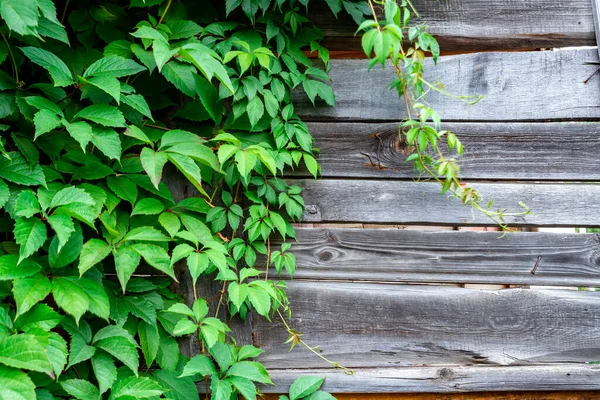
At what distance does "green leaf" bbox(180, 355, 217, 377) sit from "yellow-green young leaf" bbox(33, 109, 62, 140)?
746 mm

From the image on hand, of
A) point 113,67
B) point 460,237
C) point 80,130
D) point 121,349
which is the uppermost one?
point 113,67

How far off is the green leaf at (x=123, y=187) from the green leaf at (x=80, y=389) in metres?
0.50

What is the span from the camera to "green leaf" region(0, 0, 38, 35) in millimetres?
1167

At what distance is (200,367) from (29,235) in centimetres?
59

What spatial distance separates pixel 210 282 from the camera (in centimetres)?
169

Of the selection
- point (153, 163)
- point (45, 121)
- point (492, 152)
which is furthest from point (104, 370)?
point (492, 152)

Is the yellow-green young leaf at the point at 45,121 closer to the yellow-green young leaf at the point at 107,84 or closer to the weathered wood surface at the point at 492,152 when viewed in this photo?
the yellow-green young leaf at the point at 107,84

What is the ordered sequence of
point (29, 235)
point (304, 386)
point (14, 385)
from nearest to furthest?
point (14, 385), point (29, 235), point (304, 386)

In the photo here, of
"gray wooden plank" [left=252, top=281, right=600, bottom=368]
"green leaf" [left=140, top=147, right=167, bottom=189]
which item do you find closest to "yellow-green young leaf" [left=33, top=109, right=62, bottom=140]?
"green leaf" [left=140, top=147, right=167, bottom=189]

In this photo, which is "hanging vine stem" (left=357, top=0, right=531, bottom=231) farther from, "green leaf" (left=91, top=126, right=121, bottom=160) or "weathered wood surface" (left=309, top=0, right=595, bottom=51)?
"green leaf" (left=91, top=126, right=121, bottom=160)

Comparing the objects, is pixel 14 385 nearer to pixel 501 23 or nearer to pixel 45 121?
pixel 45 121

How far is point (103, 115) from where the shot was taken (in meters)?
1.36

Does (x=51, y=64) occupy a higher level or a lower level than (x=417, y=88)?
lower

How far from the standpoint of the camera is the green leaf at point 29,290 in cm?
118
